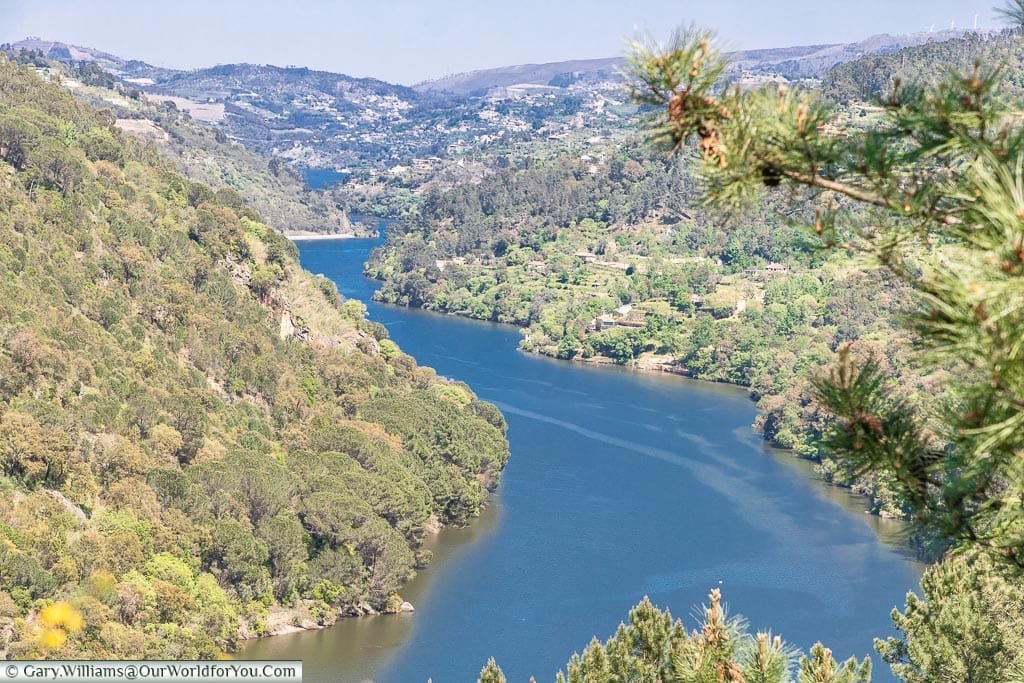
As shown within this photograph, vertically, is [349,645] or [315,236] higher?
[349,645]

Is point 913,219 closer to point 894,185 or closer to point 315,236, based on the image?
point 894,185

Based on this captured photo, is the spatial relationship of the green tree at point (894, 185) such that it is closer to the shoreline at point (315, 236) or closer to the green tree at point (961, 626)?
the green tree at point (961, 626)

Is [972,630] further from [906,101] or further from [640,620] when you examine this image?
[906,101]

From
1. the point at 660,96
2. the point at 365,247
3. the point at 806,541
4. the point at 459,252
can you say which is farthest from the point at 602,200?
the point at 660,96

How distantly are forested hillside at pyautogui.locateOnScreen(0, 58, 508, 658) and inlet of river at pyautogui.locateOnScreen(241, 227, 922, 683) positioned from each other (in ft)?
4.13

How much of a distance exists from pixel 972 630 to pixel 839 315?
46077 mm

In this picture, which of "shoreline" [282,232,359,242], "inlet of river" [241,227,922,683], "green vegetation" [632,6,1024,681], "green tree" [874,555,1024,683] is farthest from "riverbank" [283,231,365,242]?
"green vegetation" [632,6,1024,681]

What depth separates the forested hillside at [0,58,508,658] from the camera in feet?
72.5

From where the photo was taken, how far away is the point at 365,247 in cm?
9394

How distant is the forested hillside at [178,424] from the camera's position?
22.1m

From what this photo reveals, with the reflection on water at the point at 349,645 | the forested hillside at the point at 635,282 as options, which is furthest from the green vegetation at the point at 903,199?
the forested hillside at the point at 635,282

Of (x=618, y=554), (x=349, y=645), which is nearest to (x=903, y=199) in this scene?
(x=349, y=645)

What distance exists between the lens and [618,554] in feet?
99.9

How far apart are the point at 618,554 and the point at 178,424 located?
10940 mm
